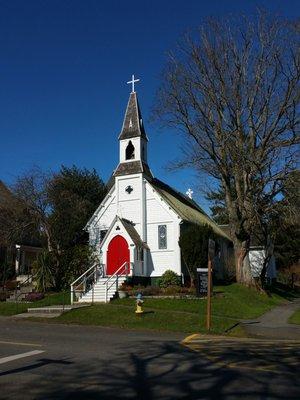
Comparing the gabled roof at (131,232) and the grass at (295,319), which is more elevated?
the gabled roof at (131,232)

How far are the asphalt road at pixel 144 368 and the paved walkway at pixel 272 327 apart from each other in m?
2.24

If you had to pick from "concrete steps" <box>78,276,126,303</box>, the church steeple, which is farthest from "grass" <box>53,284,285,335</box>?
the church steeple

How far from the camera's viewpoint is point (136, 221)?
3162cm

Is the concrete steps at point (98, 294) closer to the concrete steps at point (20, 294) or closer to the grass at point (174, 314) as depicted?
the grass at point (174, 314)

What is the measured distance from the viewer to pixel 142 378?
7.97 metres

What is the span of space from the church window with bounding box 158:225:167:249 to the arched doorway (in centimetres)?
241

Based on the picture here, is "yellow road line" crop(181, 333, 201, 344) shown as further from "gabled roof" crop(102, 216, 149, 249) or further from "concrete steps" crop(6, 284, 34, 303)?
"gabled roof" crop(102, 216, 149, 249)

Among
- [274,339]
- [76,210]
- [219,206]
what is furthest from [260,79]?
[219,206]

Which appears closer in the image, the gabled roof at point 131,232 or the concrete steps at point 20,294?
the concrete steps at point 20,294

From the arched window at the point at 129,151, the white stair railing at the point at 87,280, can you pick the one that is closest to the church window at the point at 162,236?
the white stair railing at the point at 87,280

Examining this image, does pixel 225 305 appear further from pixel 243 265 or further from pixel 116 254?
pixel 116 254

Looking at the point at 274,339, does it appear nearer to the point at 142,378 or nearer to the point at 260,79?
the point at 142,378

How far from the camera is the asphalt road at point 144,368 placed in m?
7.08

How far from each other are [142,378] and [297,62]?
24668 millimetres
